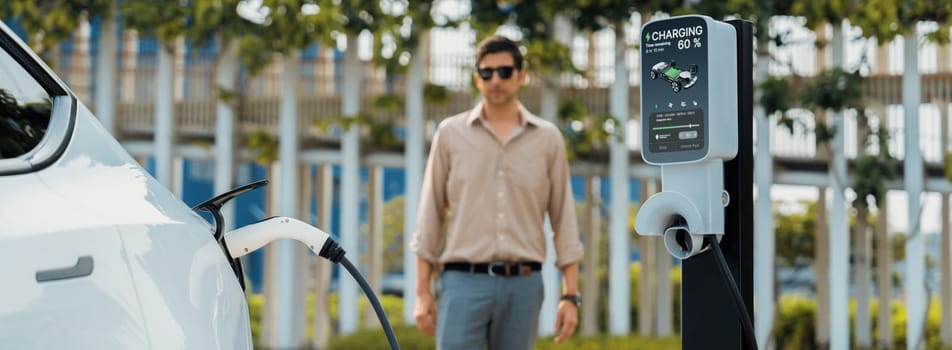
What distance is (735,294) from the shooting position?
9.05 ft

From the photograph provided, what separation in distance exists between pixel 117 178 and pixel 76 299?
270 millimetres

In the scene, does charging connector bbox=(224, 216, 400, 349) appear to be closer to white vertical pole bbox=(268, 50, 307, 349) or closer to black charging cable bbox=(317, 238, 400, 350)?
black charging cable bbox=(317, 238, 400, 350)

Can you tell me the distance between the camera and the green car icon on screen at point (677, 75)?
2.91 metres

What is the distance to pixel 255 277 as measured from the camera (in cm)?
1304

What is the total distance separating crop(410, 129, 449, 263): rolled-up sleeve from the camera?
4137 millimetres

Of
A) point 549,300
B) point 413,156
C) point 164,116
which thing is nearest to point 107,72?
point 164,116

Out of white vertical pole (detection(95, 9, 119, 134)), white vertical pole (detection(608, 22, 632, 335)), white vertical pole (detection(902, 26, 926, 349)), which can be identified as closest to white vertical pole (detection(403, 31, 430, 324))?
white vertical pole (detection(608, 22, 632, 335))

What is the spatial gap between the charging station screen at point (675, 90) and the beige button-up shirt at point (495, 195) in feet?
3.59

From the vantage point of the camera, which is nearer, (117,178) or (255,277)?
(117,178)

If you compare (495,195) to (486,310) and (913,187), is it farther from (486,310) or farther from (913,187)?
(913,187)

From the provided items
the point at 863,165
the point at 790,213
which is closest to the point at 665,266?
the point at 863,165

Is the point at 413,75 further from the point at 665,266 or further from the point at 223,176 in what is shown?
the point at 665,266

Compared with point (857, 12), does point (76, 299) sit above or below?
below

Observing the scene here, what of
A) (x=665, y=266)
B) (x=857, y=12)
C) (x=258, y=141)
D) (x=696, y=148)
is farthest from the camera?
(x=665, y=266)
